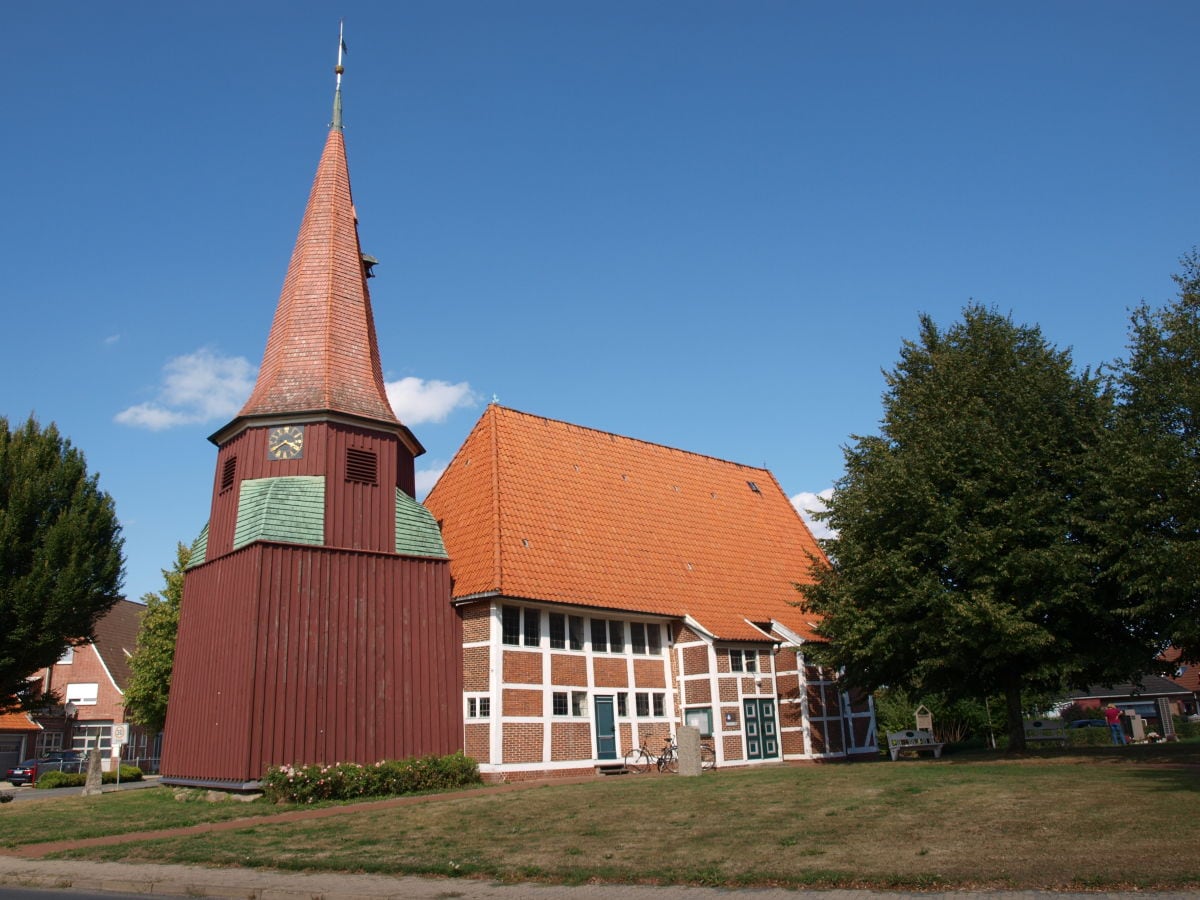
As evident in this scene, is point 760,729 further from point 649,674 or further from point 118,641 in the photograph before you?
point 118,641

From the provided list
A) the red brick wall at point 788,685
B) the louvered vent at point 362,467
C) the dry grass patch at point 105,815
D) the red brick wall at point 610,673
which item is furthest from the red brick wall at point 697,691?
the dry grass patch at point 105,815

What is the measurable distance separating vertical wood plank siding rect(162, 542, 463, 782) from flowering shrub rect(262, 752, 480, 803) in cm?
87

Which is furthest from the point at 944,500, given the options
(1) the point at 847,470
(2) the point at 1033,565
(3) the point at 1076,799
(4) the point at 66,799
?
(4) the point at 66,799

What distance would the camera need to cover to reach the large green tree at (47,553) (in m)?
26.2

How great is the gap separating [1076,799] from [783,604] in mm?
18008

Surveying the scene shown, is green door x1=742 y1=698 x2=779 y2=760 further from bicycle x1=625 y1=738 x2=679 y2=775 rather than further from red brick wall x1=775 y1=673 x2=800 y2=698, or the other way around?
bicycle x1=625 y1=738 x2=679 y2=775

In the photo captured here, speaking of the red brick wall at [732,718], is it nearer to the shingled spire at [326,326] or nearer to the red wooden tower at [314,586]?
the red wooden tower at [314,586]

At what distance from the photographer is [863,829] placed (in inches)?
440

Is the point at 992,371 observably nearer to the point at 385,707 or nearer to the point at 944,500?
the point at 944,500

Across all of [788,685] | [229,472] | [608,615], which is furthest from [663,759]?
[229,472]

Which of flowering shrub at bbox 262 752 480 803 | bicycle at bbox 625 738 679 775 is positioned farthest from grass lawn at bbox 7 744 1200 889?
bicycle at bbox 625 738 679 775

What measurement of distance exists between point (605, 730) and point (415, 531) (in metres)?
7.19

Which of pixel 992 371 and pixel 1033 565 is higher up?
pixel 992 371

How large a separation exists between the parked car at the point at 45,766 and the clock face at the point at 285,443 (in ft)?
63.3
